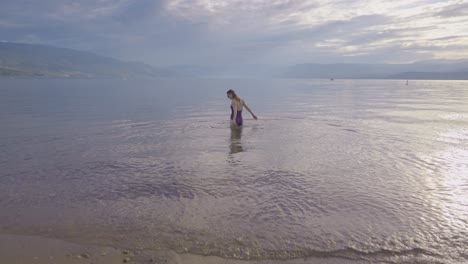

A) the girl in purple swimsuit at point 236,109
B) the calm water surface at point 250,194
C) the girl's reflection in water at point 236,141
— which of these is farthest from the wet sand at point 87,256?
the girl in purple swimsuit at point 236,109

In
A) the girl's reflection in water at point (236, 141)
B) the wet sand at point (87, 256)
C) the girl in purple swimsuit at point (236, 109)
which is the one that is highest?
the girl in purple swimsuit at point (236, 109)

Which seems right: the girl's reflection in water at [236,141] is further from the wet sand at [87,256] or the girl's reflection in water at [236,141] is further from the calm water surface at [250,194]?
the wet sand at [87,256]

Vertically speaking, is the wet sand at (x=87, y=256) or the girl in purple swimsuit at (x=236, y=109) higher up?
the girl in purple swimsuit at (x=236, y=109)

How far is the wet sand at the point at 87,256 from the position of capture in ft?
18.8

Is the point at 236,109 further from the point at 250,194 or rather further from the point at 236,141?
the point at 250,194

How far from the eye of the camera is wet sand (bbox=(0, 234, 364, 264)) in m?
5.74

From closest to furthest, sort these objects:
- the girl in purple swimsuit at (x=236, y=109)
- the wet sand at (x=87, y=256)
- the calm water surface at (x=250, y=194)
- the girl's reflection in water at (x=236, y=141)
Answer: the wet sand at (x=87, y=256) → the calm water surface at (x=250, y=194) → the girl's reflection in water at (x=236, y=141) → the girl in purple swimsuit at (x=236, y=109)

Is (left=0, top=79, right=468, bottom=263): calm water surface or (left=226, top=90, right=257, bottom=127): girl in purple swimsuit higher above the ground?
(left=226, top=90, right=257, bottom=127): girl in purple swimsuit

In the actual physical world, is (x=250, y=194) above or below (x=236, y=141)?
below

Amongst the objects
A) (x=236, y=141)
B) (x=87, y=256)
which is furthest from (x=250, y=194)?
(x=236, y=141)

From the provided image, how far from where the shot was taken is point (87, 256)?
234 inches

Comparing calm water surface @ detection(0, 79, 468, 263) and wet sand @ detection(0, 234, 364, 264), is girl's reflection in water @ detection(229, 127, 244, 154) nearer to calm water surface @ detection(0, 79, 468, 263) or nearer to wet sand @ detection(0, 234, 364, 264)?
calm water surface @ detection(0, 79, 468, 263)

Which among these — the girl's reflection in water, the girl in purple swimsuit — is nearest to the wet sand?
the girl's reflection in water

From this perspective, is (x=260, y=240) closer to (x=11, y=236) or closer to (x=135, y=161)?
(x=11, y=236)
